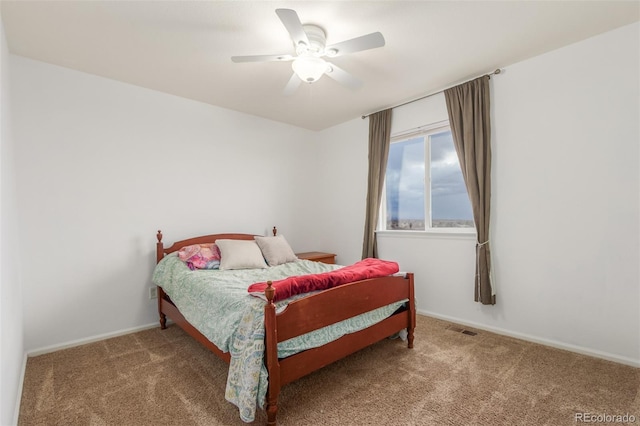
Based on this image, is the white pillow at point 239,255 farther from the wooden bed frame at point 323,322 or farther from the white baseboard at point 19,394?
the white baseboard at point 19,394

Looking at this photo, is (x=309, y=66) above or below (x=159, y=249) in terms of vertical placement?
above

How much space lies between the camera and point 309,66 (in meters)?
2.12

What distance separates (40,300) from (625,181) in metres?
4.76

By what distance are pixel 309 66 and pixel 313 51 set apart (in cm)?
13

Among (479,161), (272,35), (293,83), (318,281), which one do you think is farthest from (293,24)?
(479,161)

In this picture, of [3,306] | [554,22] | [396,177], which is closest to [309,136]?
[396,177]

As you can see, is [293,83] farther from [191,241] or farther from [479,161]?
[191,241]

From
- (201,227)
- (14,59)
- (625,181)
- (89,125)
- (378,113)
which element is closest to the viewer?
(625,181)

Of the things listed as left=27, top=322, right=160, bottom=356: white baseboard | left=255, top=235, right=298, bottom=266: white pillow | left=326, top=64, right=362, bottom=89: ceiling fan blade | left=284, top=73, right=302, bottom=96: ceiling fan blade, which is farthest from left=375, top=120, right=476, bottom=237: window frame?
left=27, top=322, right=160, bottom=356: white baseboard

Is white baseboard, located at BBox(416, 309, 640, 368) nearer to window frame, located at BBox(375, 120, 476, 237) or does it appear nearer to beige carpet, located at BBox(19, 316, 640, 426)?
beige carpet, located at BBox(19, 316, 640, 426)

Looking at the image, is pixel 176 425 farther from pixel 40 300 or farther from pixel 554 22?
pixel 554 22

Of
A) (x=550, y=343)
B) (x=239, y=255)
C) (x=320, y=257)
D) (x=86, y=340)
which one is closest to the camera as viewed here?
(x=550, y=343)

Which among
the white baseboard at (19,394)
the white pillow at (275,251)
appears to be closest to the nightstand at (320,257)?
the white pillow at (275,251)

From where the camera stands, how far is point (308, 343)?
6.14 feet
